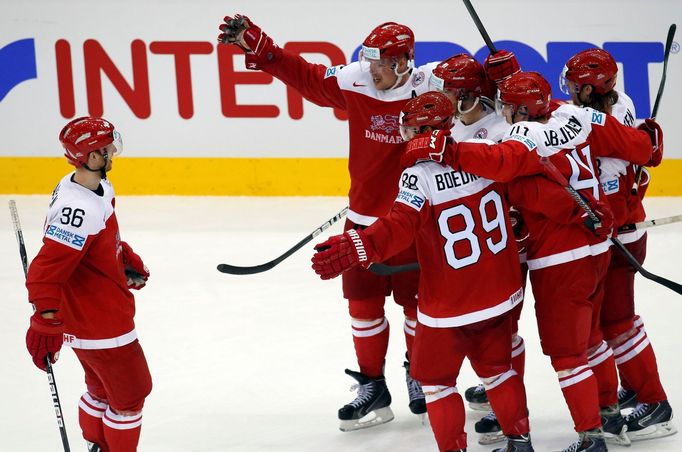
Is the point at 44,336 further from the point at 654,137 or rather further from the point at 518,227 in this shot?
the point at 654,137

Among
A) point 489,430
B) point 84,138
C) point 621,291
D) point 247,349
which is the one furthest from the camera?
point 247,349

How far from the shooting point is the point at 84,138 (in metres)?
3.38

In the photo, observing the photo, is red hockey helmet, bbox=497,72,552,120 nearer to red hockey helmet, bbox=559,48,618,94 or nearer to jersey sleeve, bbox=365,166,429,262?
red hockey helmet, bbox=559,48,618,94

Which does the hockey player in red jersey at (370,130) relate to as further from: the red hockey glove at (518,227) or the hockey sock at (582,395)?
the hockey sock at (582,395)

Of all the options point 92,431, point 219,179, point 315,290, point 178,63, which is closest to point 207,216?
point 219,179

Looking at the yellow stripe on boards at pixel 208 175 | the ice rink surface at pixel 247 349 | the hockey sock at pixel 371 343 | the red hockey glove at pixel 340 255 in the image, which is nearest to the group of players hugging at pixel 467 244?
the red hockey glove at pixel 340 255

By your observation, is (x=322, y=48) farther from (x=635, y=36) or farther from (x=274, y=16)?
(x=635, y=36)

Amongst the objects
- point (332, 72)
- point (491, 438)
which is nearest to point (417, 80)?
point (332, 72)

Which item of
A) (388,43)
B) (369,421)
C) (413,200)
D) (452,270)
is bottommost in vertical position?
(369,421)

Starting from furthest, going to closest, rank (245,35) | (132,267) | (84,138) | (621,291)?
(245,35) < (621,291) < (132,267) < (84,138)

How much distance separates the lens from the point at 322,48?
7.19m

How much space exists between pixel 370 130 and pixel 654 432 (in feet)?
4.73

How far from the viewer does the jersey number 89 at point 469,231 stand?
339 cm

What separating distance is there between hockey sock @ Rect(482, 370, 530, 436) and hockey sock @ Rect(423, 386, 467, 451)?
0.45 feet
